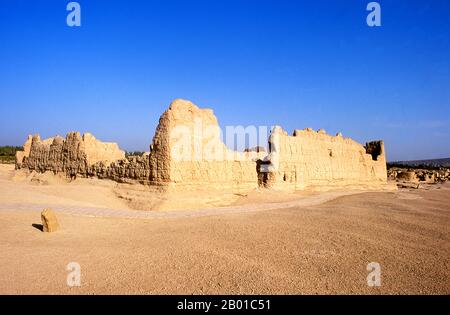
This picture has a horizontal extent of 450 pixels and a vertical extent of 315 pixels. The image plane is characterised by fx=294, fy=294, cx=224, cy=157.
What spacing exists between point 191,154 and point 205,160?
0.87 meters

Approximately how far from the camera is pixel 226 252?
490 cm

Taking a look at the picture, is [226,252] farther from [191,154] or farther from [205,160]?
[205,160]

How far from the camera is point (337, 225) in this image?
6961 millimetres

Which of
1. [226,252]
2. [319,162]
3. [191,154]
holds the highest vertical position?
[191,154]

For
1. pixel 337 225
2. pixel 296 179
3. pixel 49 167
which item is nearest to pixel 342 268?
pixel 337 225

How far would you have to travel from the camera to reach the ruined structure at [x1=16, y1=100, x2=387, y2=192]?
39.7 feet

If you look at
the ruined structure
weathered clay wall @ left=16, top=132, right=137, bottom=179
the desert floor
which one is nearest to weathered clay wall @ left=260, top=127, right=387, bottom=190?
the ruined structure

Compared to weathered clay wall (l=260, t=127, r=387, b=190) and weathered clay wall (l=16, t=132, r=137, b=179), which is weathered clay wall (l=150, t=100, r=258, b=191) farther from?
weathered clay wall (l=260, t=127, r=387, b=190)

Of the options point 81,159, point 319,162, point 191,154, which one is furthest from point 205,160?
point 319,162

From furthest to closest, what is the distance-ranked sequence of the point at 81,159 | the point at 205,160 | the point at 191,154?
the point at 81,159, the point at 205,160, the point at 191,154

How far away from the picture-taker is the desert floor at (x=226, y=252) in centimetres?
370

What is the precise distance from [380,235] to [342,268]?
7.84 ft
